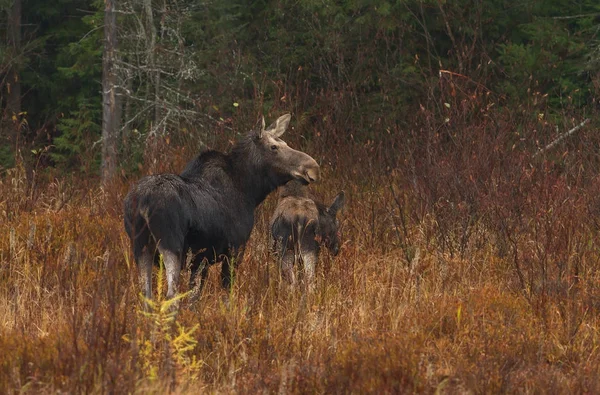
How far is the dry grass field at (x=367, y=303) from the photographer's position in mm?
4859

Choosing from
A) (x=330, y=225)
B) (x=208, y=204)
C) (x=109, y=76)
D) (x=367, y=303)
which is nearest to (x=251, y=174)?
(x=208, y=204)

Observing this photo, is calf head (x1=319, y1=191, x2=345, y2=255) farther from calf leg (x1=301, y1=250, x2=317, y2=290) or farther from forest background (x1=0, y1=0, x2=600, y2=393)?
calf leg (x1=301, y1=250, x2=317, y2=290)

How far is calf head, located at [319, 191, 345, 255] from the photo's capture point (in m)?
7.94

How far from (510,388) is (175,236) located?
2.41 meters

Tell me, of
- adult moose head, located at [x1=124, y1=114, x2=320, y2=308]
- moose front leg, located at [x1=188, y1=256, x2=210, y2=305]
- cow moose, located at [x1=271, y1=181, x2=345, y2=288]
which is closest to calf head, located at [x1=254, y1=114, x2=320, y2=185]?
adult moose head, located at [x1=124, y1=114, x2=320, y2=308]

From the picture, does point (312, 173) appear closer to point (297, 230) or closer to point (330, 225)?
point (297, 230)

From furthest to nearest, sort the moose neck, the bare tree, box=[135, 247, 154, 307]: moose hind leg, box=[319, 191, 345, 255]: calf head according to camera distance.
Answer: the bare tree, box=[319, 191, 345, 255]: calf head, the moose neck, box=[135, 247, 154, 307]: moose hind leg

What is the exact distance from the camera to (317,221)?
7.79 m

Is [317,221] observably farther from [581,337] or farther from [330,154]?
[330,154]

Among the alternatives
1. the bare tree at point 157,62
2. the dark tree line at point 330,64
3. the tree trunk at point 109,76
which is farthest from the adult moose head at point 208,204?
the tree trunk at point 109,76

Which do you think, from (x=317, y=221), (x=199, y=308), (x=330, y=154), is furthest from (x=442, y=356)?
(x=330, y=154)

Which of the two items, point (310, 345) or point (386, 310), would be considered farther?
point (386, 310)

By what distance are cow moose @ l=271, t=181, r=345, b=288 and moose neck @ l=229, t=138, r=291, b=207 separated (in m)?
0.35

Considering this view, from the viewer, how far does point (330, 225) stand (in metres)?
8.00
